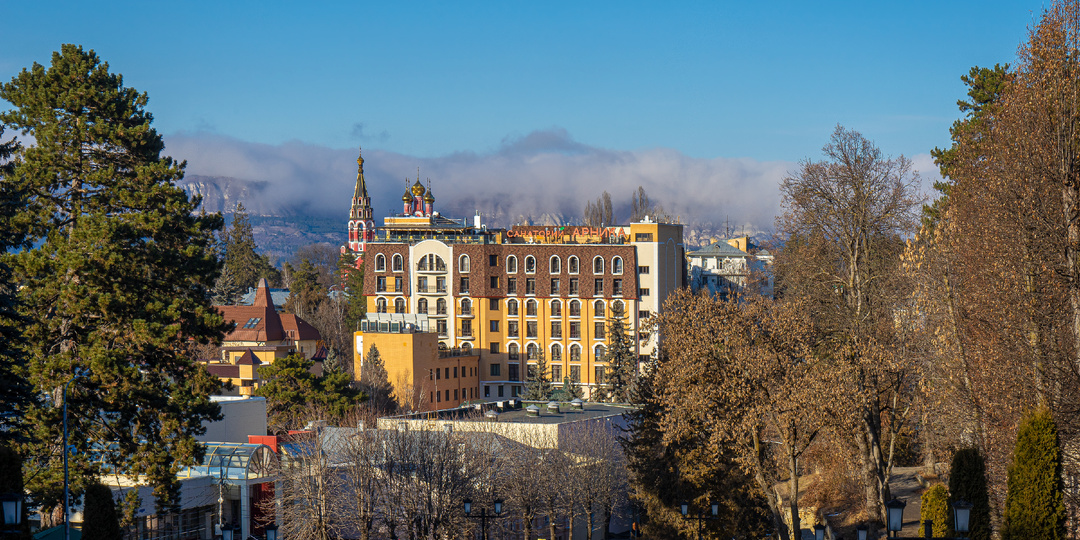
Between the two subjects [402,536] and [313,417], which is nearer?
[402,536]

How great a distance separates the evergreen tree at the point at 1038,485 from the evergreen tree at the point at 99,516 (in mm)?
18938

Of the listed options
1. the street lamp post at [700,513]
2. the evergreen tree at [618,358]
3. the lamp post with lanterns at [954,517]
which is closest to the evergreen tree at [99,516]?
the street lamp post at [700,513]

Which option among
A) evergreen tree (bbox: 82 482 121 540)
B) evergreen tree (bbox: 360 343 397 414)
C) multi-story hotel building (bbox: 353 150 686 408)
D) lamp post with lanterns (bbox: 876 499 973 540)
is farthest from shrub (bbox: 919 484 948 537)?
multi-story hotel building (bbox: 353 150 686 408)

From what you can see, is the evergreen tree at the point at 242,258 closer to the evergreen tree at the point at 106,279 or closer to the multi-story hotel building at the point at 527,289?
the multi-story hotel building at the point at 527,289

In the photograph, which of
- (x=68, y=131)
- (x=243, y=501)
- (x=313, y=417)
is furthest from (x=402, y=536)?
(x=313, y=417)

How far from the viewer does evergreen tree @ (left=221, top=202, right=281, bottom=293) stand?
137 metres

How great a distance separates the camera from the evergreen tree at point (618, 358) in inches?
3489

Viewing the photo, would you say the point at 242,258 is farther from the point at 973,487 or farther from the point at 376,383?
the point at 973,487

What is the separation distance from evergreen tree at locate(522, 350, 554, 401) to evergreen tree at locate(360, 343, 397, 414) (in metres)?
13.6

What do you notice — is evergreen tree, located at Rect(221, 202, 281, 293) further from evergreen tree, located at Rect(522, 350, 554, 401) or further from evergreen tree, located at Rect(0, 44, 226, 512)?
evergreen tree, located at Rect(0, 44, 226, 512)

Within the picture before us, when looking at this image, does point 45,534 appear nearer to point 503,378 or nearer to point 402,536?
point 402,536

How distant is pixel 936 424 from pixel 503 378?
71928 mm

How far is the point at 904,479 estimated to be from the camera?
3972 cm

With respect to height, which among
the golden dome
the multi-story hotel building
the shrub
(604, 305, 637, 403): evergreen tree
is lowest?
the shrub
